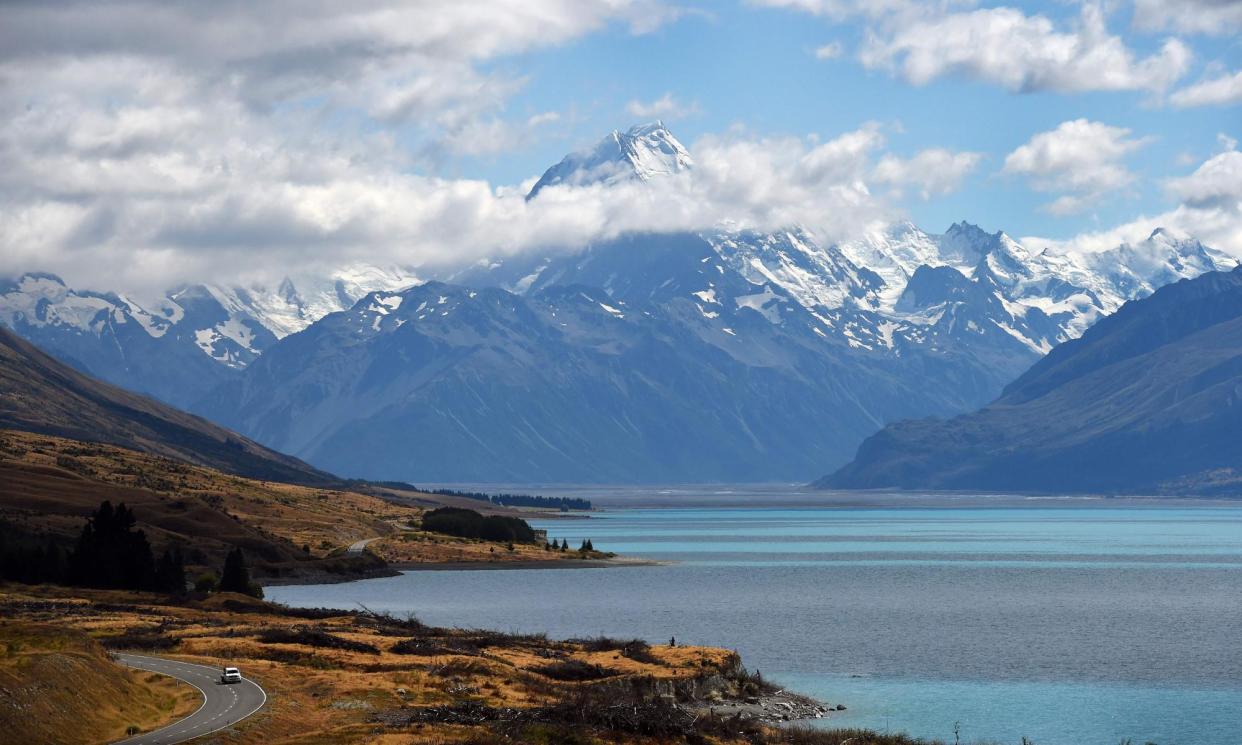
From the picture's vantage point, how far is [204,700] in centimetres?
6306

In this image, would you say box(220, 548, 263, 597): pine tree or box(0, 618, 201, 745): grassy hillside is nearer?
box(0, 618, 201, 745): grassy hillside

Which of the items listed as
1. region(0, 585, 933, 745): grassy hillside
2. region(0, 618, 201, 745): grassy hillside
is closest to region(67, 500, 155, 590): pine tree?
region(0, 585, 933, 745): grassy hillside

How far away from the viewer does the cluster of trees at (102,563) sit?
390 feet

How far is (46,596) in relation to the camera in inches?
4222

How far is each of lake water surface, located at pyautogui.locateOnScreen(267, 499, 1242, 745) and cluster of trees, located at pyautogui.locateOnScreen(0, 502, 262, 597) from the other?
20499mm

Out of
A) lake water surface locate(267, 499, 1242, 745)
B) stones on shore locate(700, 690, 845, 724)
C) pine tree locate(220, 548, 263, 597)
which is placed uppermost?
pine tree locate(220, 548, 263, 597)

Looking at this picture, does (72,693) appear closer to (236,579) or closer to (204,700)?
(204,700)

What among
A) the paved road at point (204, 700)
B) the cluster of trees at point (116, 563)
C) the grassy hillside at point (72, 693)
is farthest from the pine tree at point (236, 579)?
the grassy hillside at point (72, 693)

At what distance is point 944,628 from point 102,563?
61362mm

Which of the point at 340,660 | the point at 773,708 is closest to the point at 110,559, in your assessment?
the point at 340,660

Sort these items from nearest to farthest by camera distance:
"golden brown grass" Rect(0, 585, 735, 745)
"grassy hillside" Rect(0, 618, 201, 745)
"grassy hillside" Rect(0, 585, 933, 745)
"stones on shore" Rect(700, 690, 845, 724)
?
"grassy hillside" Rect(0, 618, 201, 745) → "golden brown grass" Rect(0, 585, 735, 745) → "grassy hillside" Rect(0, 585, 933, 745) → "stones on shore" Rect(700, 690, 845, 724)

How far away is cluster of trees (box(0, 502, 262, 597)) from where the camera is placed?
390 ft

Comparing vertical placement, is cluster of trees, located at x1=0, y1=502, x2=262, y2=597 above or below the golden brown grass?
above

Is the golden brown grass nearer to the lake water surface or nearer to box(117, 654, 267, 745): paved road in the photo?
box(117, 654, 267, 745): paved road
